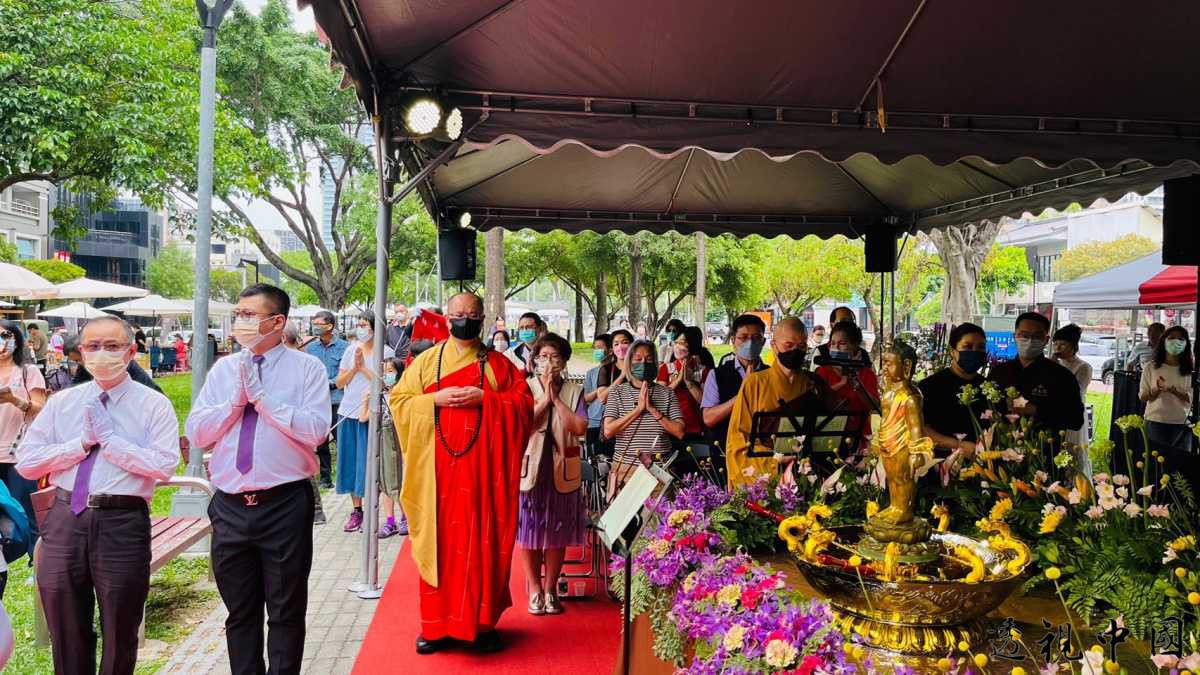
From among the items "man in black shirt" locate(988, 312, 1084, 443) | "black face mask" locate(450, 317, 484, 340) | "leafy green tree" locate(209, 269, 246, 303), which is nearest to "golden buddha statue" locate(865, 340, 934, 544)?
"black face mask" locate(450, 317, 484, 340)

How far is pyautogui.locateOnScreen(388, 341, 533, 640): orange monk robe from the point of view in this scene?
4.61 metres

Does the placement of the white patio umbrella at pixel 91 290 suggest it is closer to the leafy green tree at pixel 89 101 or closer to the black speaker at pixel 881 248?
the leafy green tree at pixel 89 101

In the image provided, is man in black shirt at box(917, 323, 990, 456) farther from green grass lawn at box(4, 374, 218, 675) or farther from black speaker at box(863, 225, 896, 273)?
black speaker at box(863, 225, 896, 273)

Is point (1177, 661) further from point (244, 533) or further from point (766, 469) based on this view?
point (244, 533)

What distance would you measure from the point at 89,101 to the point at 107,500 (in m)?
10.2

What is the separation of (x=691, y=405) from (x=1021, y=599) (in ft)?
12.4

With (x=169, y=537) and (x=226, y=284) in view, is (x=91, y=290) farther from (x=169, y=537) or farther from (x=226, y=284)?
(x=226, y=284)

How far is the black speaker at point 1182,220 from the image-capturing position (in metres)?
6.56

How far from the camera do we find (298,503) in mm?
3832

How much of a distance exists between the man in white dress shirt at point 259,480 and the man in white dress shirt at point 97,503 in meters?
0.30

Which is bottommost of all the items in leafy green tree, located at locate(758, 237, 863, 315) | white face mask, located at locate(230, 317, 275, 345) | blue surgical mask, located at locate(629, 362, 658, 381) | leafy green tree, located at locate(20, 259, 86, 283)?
blue surgical mask, located at locate(629, 362, 658, 381)

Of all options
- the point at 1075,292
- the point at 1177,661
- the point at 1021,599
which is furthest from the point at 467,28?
the point at 1075,292

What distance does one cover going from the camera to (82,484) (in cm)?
362

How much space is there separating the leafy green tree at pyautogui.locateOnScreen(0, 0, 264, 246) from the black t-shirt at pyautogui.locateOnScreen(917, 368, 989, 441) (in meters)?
11.0
